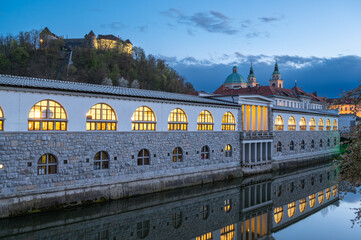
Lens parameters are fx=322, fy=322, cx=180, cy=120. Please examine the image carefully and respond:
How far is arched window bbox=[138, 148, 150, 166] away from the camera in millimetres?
24766

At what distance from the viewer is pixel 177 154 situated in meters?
27.3

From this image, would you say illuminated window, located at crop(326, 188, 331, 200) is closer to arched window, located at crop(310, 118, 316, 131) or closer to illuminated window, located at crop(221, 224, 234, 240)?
illuminated window, located at crop(221, 224, 234, 240)

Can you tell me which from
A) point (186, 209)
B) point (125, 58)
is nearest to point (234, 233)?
point (186, 209)

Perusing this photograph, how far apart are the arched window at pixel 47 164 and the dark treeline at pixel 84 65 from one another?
185 ft

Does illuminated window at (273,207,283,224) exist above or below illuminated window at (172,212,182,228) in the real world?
below

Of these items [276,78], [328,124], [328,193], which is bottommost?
[328,193]

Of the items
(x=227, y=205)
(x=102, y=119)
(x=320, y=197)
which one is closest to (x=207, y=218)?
(x=227, y=205)

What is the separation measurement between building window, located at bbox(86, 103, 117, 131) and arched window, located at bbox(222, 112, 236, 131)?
13037mm

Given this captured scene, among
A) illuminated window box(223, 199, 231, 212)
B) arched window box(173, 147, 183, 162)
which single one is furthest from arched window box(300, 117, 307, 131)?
illuminated window box(223, 199, 231, 212)

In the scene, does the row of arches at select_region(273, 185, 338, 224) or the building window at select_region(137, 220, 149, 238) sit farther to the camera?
A: the row of arches at select_region(273, 185, 338, 224)

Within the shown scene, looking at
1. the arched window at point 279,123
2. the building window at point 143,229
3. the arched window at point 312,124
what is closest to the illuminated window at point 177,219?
the building window at point 143,229

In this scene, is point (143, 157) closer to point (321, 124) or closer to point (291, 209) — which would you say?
point (291, 209)

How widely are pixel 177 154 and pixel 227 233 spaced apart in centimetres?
996

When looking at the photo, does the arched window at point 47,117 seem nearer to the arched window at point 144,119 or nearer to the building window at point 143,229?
the arched window at point 144,119
